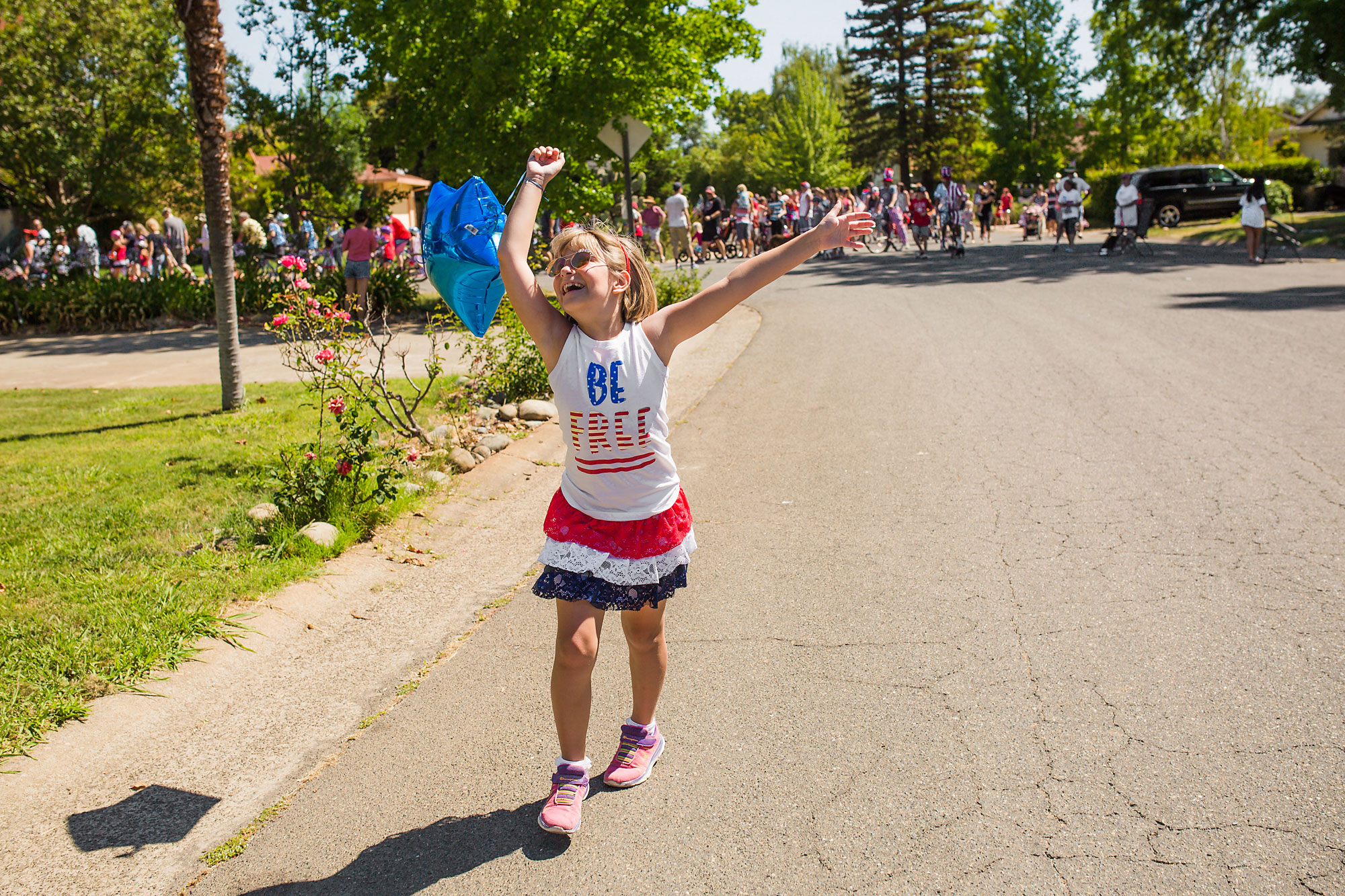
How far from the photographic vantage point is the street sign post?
614 inches

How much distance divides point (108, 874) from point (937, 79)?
65970 mm

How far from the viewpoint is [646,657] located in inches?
127

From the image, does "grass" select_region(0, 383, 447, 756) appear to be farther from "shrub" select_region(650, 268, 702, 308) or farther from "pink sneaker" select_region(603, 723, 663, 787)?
"shrub" select_region(650, 268, 702, 308)

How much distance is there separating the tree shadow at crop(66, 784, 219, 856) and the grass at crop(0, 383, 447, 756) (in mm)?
497

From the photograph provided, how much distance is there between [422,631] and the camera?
4613 mm

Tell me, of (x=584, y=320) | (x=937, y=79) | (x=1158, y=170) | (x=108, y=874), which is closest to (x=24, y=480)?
(x=108, y=874)

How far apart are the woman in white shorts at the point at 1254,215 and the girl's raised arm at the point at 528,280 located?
19.0 m

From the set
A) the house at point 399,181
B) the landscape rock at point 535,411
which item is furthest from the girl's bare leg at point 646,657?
the house at point 399,181

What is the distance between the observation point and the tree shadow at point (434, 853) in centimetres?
280

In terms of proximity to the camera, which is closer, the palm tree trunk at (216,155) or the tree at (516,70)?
the palm tree trunk at (216,155)

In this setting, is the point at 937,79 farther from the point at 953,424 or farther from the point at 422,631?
the point at 422,631

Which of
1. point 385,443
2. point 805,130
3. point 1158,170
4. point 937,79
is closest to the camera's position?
point 385,443

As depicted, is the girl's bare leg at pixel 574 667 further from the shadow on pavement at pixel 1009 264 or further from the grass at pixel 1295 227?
the grass at pixel 1295 227

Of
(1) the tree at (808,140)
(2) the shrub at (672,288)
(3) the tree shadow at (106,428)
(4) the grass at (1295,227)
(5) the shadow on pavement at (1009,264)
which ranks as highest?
(1) the tree at (808,140)
